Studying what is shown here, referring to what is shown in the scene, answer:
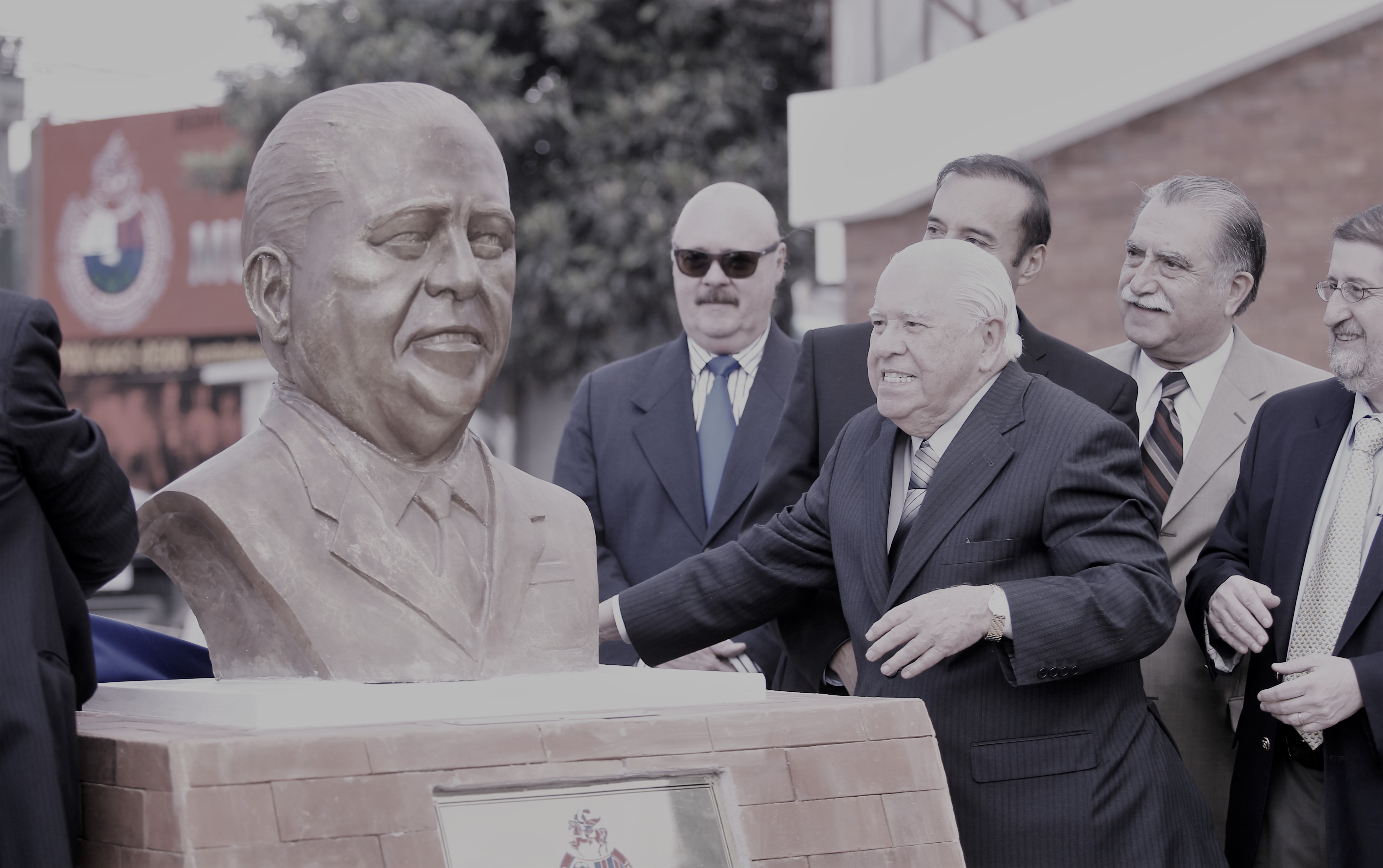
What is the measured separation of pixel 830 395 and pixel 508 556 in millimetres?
944

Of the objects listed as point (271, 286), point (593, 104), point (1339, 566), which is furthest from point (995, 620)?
point (593, 104)

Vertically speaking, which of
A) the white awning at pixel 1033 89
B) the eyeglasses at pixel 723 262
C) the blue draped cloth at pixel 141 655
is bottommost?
the blue draped cloth at pixel 141 655

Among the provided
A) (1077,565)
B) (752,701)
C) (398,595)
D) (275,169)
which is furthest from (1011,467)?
(275,169)

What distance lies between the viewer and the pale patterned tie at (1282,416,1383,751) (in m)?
3.12

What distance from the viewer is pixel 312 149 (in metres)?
2.76

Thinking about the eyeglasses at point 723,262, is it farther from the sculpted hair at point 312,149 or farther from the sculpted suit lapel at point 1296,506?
the sculpted suit lapel at point 1296,506

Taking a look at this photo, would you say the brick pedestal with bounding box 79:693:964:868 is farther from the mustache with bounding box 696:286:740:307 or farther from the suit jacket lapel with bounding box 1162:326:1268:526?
the mustache with bounding box 696:286:740:307

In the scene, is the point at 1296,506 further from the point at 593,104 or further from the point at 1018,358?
the point at 593,104

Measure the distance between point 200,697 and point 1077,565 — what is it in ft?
5.03

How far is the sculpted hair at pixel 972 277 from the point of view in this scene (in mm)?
2887

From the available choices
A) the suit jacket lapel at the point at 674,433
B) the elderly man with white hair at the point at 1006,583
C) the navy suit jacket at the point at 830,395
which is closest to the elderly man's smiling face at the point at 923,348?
the elderly man with white hair at the point at 1006,583

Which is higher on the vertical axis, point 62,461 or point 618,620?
point 62,461

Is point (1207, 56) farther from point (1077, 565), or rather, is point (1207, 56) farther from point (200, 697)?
point (200, 697)

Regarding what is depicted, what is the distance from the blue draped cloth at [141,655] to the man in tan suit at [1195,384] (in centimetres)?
213
